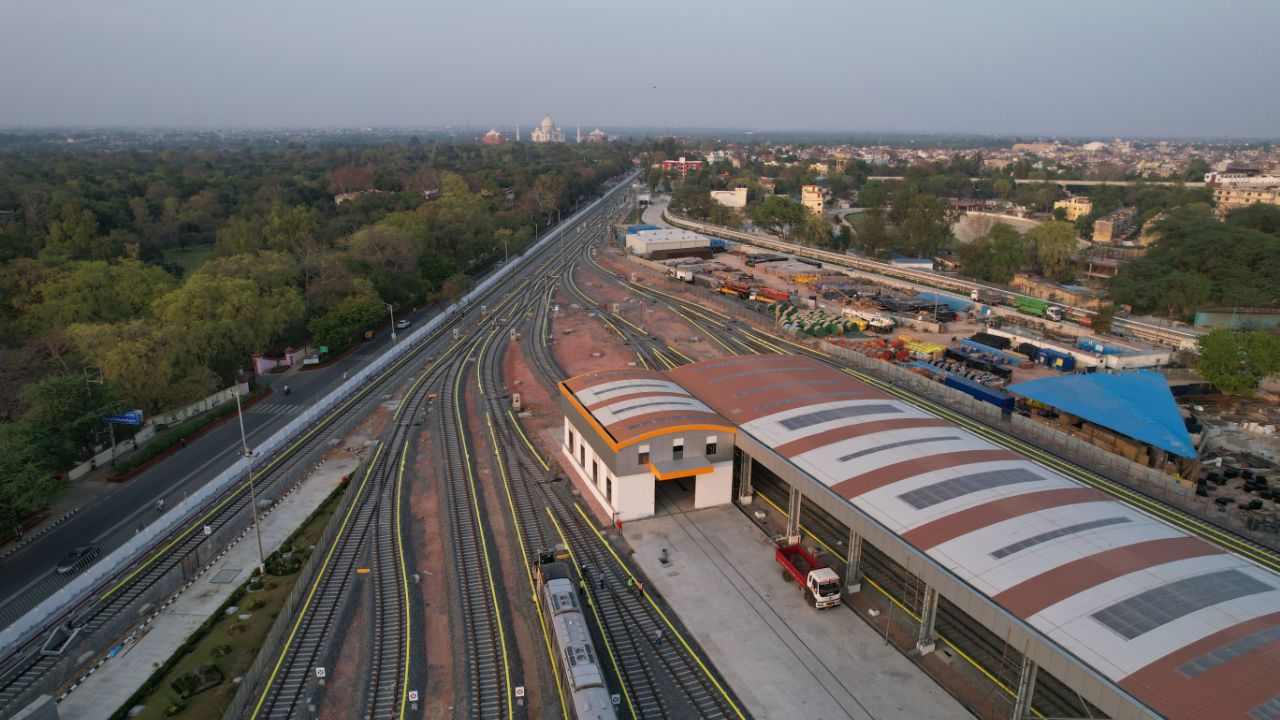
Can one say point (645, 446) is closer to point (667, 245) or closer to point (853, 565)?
point (853, 565)

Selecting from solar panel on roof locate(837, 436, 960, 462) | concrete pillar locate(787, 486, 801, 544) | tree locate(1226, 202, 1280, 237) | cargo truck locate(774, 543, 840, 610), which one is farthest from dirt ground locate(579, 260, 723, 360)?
tree locate(1226, 202, 1280, 237)

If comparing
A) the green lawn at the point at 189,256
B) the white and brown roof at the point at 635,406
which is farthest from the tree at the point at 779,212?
the white and brown roof at the point at 635,406

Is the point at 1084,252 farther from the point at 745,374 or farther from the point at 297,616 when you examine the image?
the point at 297,616

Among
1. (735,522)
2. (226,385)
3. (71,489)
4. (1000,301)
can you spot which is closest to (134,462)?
(71,489)

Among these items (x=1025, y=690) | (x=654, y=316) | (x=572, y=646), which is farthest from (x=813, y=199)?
(x=572, y=646)

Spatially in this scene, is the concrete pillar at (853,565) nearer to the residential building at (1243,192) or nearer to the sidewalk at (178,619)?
the sidewalk at (178,619)

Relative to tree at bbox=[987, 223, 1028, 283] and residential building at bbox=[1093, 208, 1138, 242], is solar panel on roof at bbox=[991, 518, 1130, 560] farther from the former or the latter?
residential building at bbox=[1093, 208, 1138, 242]
